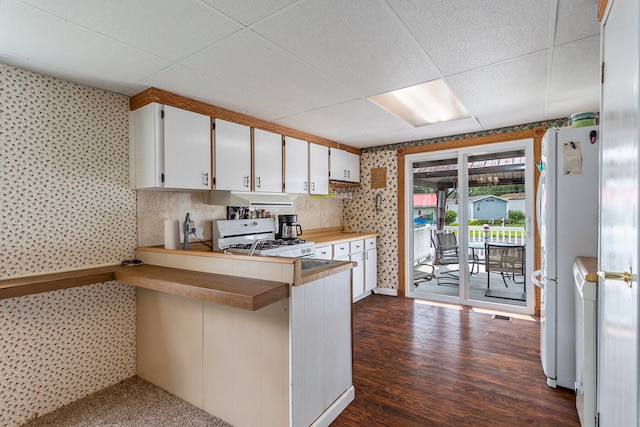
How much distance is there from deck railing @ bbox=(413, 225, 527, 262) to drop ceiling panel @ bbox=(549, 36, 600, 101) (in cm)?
223

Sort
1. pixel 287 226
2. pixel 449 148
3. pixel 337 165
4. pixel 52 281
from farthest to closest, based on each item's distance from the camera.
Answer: pixel 337 165, pixel 449 148, pixel 287 226, pixel 52 281

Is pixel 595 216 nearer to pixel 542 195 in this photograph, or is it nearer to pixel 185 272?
pixel 542 195

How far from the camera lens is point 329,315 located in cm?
201

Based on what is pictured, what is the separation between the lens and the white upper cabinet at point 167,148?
2.43m

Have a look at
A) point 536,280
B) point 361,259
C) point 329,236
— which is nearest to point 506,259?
point 536,280

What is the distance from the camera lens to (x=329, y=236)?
14.8 feet

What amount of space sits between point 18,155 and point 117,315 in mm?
1314

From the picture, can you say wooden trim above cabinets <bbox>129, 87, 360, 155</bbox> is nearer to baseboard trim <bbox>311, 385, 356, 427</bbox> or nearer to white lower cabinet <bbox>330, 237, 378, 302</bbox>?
white lower cabinet <bbox>330, 237, 378, 302</bbox>

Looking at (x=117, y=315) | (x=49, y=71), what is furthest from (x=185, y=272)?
(x=49, y=71)

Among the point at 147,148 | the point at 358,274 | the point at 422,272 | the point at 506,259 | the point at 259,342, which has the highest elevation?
the point at 147,148

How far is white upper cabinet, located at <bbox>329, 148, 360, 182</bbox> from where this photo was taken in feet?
14.4

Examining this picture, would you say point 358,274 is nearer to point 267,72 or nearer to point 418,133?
point 418,133

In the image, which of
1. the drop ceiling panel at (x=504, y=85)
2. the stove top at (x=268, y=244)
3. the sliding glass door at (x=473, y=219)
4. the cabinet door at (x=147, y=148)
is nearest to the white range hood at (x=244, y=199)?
the stove top at (x=268, y=244)

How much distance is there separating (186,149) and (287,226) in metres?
1.62
